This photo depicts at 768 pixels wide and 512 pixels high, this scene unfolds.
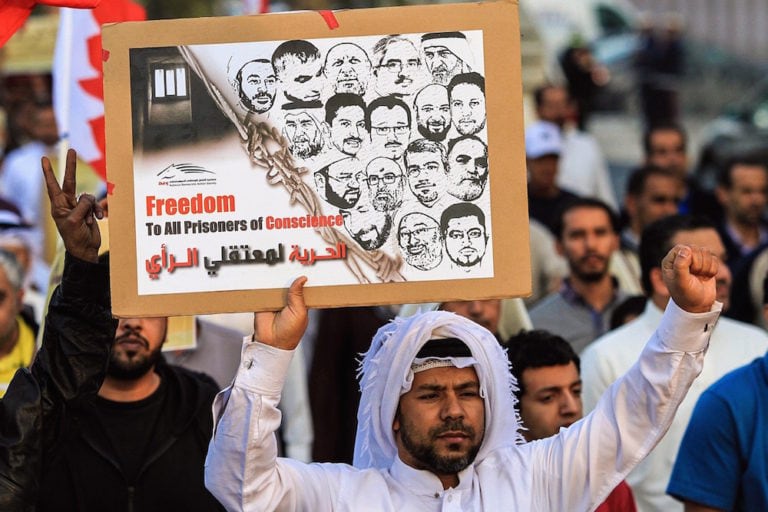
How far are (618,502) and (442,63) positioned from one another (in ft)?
6.23

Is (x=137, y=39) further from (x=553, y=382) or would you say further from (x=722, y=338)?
(x=722, y=338)

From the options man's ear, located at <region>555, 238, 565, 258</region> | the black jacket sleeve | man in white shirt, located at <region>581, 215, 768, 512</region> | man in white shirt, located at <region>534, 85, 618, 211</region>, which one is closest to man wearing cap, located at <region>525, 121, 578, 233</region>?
man in white shirt, located at <region>534, 85, 618, 211</region>

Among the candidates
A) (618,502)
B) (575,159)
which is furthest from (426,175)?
(575,159)

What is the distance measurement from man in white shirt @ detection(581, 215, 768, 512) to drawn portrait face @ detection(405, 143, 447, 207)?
257 cm

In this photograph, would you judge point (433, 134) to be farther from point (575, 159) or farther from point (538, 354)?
point (575, 159)

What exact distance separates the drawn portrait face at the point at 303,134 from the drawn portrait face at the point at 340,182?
0.06 m

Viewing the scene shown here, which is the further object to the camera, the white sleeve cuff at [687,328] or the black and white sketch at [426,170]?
the white sleeve cuff at [687,328]

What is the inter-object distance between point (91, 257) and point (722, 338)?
125 inches

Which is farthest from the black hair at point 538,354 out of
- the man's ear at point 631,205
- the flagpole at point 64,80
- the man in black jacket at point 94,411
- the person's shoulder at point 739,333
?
the man's ear at point 631,205

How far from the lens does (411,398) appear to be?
5027 millimetres

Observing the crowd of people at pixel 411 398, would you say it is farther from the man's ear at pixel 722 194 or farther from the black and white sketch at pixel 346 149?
the man's ear at pixel 722 194

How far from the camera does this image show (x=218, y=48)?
454 centimetres

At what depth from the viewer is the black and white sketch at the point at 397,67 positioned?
4.50 m

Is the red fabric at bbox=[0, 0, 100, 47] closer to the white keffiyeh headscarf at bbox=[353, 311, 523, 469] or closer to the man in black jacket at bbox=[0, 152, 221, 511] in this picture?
the man in black jacket at bbox=[0, 152, 221, 511]
